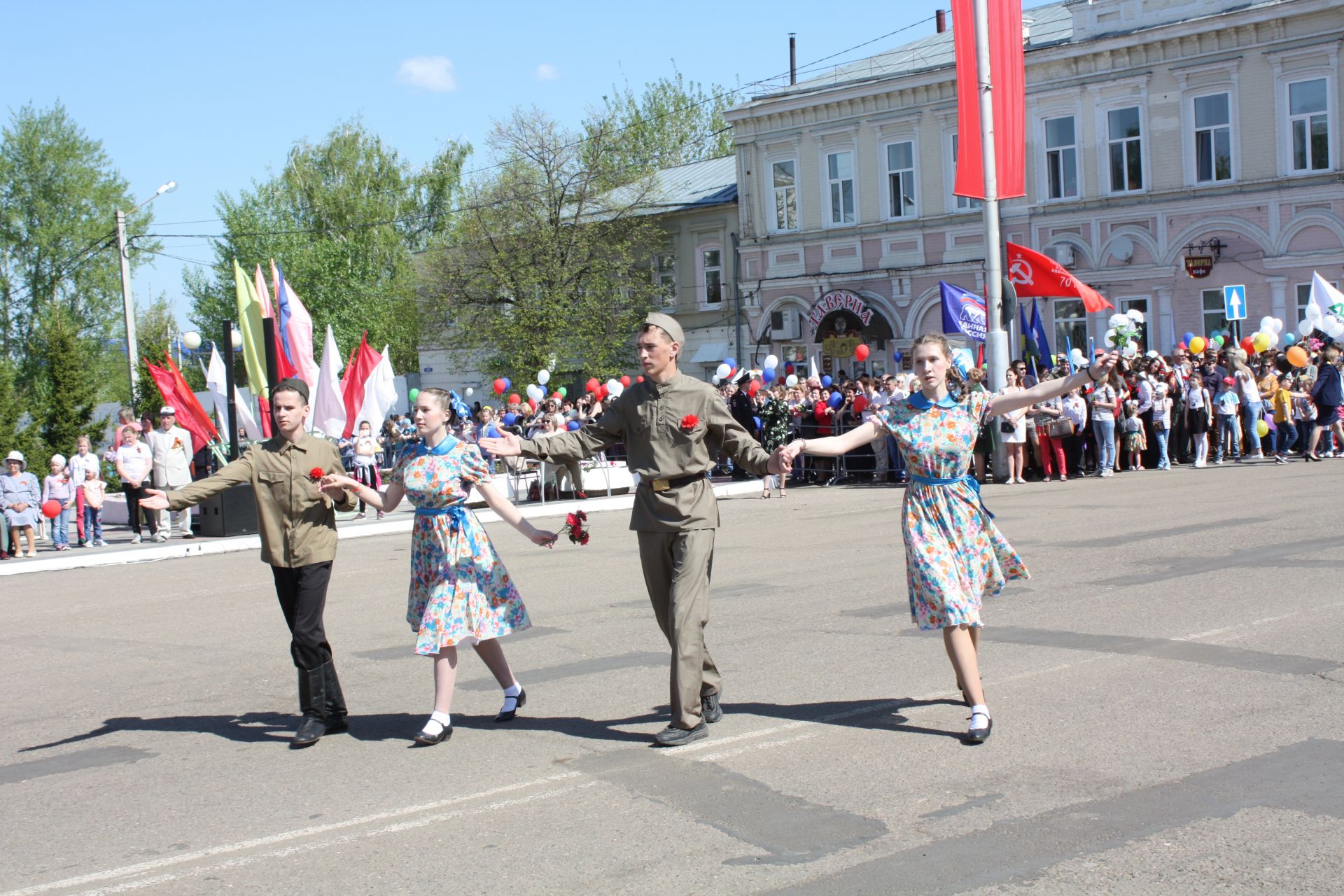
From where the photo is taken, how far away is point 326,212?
5909 centimetres

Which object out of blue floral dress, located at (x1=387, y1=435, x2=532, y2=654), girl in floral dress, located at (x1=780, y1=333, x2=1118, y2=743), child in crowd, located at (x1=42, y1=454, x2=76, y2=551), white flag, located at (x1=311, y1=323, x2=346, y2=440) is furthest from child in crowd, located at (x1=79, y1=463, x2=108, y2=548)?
girl in floral dress, located at (x1=780, y1=333, x2=1118, y2=743)

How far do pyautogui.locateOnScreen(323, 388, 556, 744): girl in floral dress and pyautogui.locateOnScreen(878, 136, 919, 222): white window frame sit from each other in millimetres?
31619

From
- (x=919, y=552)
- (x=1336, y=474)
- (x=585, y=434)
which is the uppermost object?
(x=585, y=434)

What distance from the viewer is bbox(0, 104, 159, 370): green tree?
2100 inches

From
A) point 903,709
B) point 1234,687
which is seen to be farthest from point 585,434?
point 1234,687

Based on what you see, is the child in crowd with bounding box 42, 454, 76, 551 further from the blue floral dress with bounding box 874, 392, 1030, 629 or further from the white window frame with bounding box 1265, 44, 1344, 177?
the white window frame with bounding box 1265, 44, 1344, 177

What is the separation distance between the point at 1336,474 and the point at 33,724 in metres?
16.8

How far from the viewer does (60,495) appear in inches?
747

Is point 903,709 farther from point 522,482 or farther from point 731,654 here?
point 522,482

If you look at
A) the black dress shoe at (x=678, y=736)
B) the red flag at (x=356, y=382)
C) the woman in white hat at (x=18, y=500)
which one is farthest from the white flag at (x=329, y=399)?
the black dress shoe at (x=678, y=736)

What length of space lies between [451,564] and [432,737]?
0.86 meters

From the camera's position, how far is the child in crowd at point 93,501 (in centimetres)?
1919

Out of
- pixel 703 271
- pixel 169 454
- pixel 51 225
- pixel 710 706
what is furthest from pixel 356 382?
pixel 51 225

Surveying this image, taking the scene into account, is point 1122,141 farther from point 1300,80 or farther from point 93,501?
point 93,501
